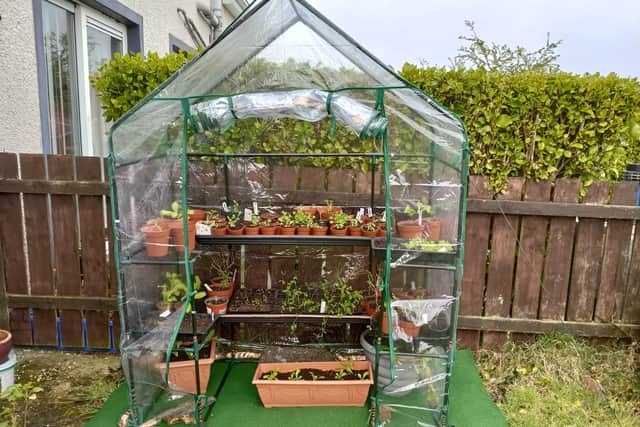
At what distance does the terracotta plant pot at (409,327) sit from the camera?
216 cm

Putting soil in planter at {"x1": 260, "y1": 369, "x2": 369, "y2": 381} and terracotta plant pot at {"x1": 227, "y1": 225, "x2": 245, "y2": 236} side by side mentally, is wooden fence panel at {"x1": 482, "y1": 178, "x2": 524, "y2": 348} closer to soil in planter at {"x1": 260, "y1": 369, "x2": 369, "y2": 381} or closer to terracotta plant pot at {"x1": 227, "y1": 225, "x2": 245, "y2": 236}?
soil in planter at {"x1": 260, "y1": 369, "x2": 369, "y2": 381}

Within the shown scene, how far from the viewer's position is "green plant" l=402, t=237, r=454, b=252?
2146 mm

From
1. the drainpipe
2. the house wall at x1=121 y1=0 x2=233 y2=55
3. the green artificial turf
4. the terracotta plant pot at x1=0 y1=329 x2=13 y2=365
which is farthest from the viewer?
the drainpipe

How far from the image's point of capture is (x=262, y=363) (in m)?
2.55

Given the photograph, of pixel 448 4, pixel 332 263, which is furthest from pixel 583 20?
pixel 332 263

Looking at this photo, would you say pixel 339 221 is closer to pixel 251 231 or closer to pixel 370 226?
pixel 370 226

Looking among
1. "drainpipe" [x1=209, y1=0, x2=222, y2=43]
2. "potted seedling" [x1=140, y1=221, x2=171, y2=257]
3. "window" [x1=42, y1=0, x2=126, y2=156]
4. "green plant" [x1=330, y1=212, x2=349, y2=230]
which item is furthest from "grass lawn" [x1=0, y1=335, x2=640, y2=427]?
"drainpipe" [x1=209, y1=0, x2=222, y2=43]

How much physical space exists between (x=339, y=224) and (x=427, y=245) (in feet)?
2.01

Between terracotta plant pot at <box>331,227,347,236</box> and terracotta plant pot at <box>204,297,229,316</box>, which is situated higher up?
terracotta plant pot at <box>331,227,347,236</box>

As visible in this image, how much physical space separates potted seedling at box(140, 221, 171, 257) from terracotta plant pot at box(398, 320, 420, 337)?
1256 millimetres

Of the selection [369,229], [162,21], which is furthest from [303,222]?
[162,21]

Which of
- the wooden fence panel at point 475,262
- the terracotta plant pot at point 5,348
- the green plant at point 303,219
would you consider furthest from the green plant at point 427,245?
the terracotta plant pot at point 5,348

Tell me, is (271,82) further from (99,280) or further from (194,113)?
(99,280)

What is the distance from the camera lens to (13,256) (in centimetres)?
305
